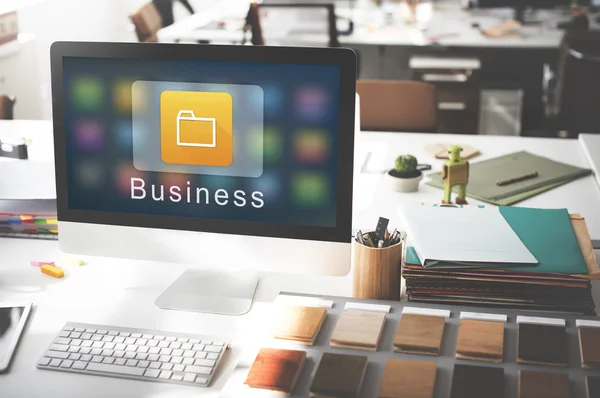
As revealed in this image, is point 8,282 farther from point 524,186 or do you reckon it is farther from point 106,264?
point 524,186

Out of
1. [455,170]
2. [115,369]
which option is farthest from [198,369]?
[455,170]

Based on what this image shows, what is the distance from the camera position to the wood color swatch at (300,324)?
47.6 inches

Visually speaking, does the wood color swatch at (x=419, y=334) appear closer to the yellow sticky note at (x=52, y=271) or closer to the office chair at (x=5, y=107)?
the yellow sticky note at (x=52, y=271)

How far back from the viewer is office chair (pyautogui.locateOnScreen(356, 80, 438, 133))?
8.38 ft

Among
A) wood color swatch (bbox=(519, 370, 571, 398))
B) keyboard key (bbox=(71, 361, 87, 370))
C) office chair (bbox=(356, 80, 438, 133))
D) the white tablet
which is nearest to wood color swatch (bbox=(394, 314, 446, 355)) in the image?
wood color swatch (bbox=(519, 370, 571, 398))

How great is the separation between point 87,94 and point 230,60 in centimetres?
28

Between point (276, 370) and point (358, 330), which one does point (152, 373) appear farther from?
point (358, 330)

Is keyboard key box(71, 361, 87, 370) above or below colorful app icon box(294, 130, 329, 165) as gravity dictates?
below

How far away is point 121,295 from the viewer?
1458mm

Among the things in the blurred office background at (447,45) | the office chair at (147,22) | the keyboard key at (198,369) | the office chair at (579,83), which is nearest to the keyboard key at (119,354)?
the keyboard key at (198,369)

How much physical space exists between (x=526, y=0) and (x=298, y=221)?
4077 millimetres

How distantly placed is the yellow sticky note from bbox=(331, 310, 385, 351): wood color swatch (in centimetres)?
61

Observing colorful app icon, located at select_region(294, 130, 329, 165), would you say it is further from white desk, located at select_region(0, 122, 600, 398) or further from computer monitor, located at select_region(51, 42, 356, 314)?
white desk, located at select_region(0, 122, 600, 398)

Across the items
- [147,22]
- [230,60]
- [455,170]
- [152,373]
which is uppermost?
[147,22]
